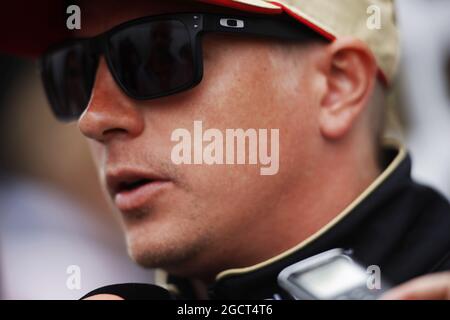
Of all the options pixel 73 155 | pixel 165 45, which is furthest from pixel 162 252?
pixel 73 155

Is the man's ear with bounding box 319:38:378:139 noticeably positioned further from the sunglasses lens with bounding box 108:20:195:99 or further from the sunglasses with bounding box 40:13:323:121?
the sunglasses lens with bounding box 108:20:195:99

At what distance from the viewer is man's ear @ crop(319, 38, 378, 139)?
40.4 inches

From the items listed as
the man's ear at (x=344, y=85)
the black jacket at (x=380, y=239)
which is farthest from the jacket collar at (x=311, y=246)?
the man's ear at (x=344, y=85)

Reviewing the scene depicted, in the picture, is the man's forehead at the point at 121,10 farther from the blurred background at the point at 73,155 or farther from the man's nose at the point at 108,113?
the blurred background at the point at 73,155

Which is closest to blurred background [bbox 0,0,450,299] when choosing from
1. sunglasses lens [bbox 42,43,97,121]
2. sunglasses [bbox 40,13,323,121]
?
sunglasses lens [bbox 42,43,97,121]

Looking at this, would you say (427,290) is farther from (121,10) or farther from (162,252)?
(121,10)

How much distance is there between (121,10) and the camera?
3.28ft

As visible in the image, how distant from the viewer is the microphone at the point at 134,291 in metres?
0.95

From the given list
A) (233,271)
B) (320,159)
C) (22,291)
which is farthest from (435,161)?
(22,291)

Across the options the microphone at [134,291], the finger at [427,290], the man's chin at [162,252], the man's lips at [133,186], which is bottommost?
the microphone at [134,291]

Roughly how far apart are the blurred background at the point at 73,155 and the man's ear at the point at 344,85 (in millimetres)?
518

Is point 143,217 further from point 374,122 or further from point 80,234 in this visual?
point 80,234

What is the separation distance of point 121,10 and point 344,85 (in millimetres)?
376

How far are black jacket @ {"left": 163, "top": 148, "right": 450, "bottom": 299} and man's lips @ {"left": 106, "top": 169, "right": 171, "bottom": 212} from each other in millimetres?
168
